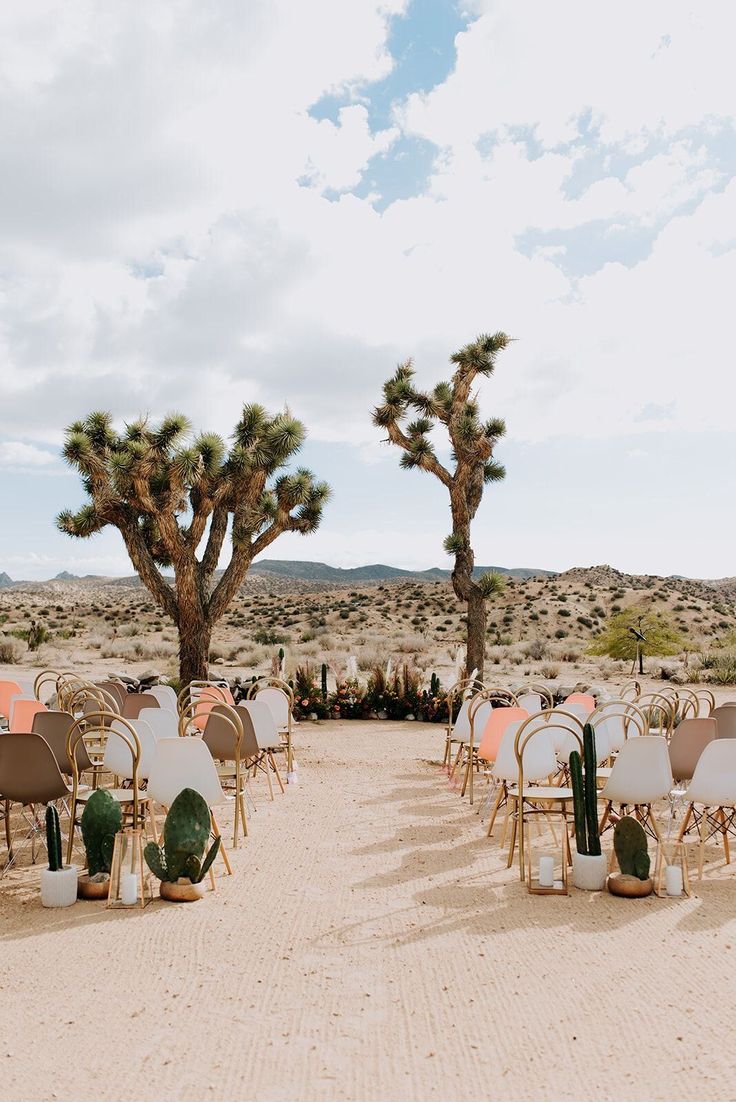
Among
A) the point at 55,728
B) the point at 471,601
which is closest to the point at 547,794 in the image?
the point at 55,728

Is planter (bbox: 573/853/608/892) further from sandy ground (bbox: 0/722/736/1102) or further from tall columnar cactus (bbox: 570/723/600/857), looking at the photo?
sandy ground (bbox: 0/722/736/1102)

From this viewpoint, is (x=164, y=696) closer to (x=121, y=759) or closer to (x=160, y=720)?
(x=160, y=720)

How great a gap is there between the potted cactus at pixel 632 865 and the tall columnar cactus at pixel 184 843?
248cm

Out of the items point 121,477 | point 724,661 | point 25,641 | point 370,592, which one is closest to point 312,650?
point 25,641

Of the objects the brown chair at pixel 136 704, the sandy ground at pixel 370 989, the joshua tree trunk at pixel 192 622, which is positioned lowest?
the sandy ground at pixel 370 989

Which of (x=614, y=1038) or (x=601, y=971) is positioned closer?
(x=614, y=1038)

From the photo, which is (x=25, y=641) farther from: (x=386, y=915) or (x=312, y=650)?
(x=386, y=915)

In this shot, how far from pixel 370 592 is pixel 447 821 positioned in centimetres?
4859

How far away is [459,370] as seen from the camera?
18.8 meters

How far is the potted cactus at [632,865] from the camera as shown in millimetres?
5453

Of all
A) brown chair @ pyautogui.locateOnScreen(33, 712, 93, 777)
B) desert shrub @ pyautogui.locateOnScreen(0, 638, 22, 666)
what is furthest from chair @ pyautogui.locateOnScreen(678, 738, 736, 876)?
desert shrub @ pyautogui.locateOnScreen(0, 638, 22, 666)

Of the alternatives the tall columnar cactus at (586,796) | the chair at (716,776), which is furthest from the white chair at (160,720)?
the chair at (716,776)

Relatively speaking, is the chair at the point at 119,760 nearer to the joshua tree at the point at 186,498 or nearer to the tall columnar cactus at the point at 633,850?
the tall columnar cactus at the point at 633,850

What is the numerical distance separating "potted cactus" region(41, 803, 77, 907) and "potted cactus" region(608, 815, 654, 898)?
3273mm
